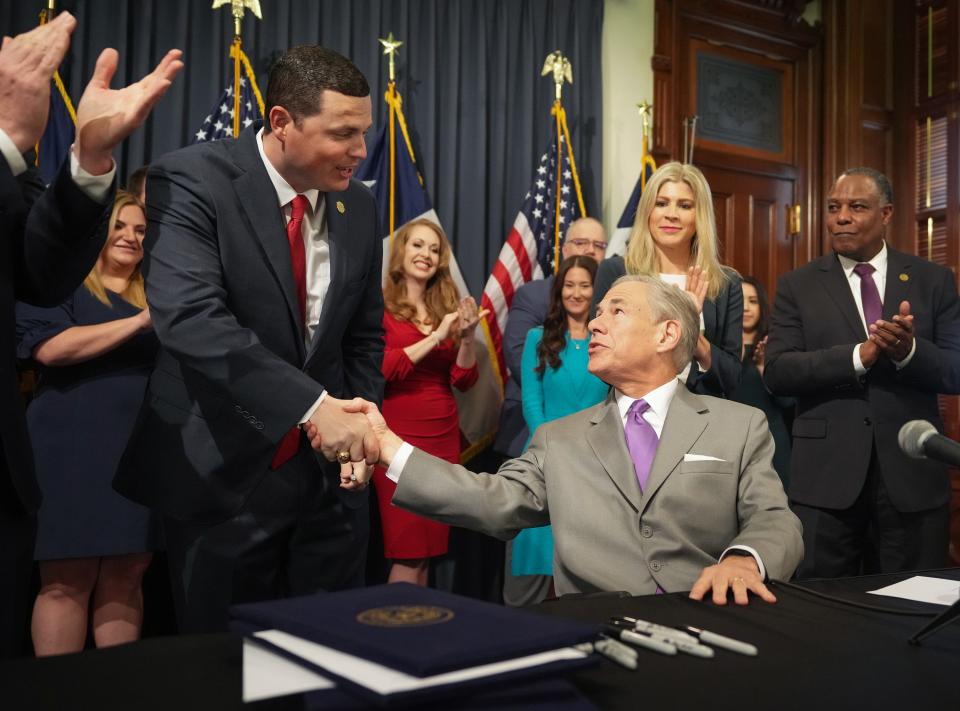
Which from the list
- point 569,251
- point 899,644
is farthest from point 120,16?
point 899,644

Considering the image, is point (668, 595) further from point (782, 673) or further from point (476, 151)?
point (476, 151)

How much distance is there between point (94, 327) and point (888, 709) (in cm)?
263

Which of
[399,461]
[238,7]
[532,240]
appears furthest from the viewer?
[532,240]

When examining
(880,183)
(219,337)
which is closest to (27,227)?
(219,337)

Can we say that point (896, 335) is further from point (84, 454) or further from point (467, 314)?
point (84, 454)

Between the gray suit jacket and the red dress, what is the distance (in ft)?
7.04

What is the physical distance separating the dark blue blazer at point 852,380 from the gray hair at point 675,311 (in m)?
1.19

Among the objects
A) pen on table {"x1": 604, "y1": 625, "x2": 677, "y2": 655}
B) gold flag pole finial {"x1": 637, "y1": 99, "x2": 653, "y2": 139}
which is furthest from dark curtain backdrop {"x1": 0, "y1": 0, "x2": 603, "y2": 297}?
pen on table {"x1": 604, "y1": 625, "x2": 677, "y2": 655}

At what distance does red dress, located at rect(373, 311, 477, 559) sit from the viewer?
13.7ft

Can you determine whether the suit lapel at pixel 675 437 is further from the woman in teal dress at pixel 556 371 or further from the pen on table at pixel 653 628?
the woman in teal dress at pixel 556 371

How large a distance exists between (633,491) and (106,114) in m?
1.24

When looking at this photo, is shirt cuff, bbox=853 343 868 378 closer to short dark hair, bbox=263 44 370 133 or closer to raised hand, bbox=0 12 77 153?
short dark hair, bbox=263 44 370 133

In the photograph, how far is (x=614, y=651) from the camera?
1107 mm

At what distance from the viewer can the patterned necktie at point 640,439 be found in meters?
2.03
